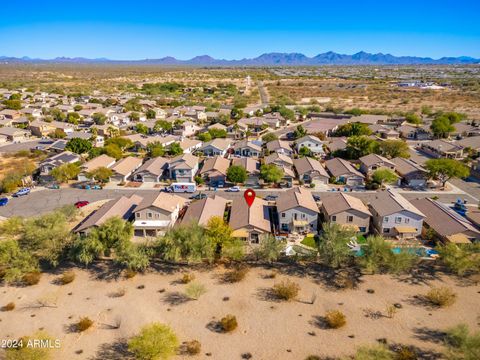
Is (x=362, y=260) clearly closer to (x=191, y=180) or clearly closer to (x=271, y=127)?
(x=191, y=180)

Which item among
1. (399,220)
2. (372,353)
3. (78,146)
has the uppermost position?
(78,146)

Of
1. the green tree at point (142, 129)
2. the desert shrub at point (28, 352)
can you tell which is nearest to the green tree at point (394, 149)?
the green tree at point (142, 129)

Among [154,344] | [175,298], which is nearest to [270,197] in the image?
[175,298]

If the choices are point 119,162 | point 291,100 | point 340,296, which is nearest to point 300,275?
point 340,296

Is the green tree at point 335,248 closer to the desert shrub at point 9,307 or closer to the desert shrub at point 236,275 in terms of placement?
the desert shrub at point 236,275

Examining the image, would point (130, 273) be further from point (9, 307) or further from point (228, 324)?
point (228, 324)

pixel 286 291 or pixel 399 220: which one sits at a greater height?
pixel 399 220

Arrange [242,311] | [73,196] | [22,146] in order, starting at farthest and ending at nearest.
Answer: [22,146] → [73,196] → [242,311]
